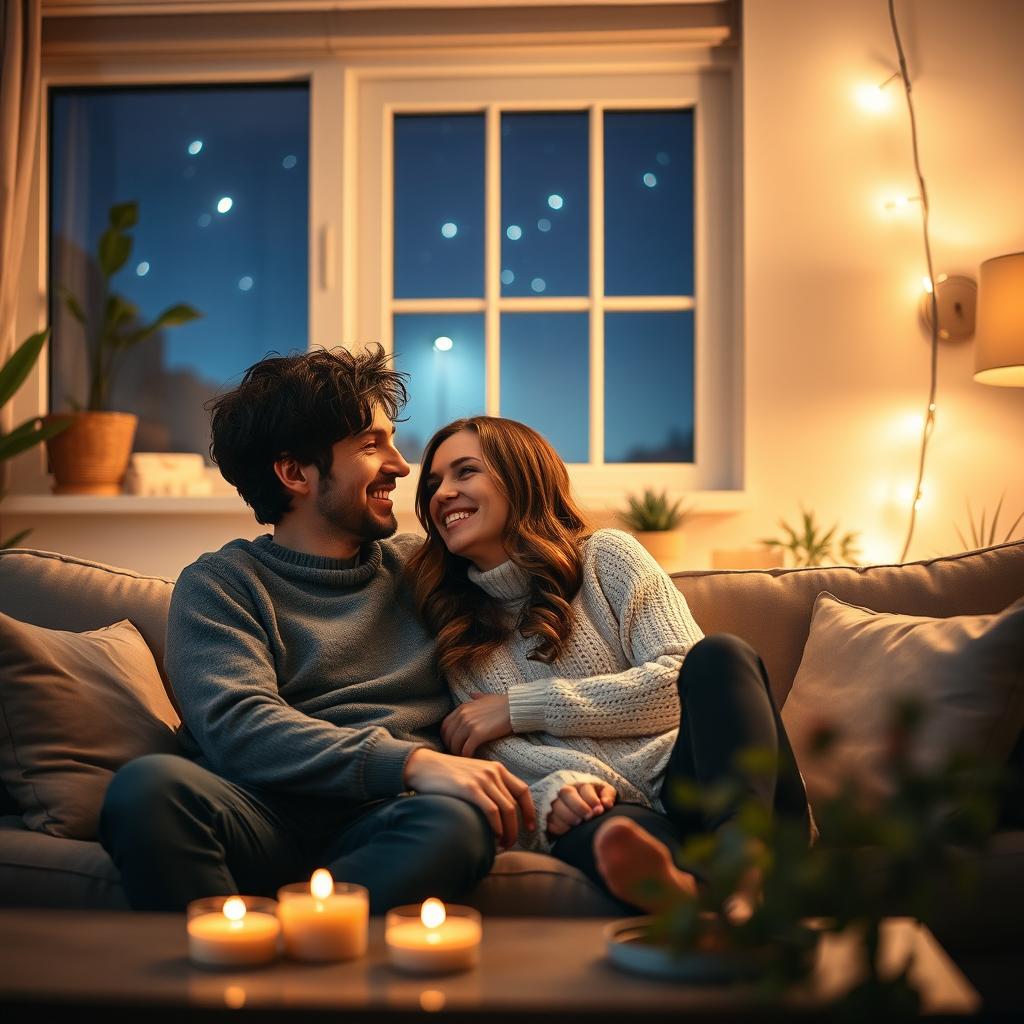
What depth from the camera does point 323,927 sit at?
1.07 m

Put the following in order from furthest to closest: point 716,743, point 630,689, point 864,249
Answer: point 864,249
point 630,689
point 716,743

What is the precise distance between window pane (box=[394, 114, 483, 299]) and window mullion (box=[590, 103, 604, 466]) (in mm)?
340

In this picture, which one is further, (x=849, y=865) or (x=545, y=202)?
(x=545, y=202)

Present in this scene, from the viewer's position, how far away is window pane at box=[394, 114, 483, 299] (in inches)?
137

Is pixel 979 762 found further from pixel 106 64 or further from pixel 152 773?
pixel 106 64

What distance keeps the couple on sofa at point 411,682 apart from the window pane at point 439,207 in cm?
136

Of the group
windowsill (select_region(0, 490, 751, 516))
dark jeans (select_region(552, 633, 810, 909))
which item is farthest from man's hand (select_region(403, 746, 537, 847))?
windowsill (select_region(0, 490, 751, 516))

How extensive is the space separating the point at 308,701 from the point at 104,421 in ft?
5.80

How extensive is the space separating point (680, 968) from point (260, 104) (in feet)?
10.2

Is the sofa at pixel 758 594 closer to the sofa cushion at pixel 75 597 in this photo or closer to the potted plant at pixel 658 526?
the sofa cushion at pixel 75 597

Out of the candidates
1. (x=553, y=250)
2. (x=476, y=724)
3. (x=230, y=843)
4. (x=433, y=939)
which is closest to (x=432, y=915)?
(x=433, y=939)

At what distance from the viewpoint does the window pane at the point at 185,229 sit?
3502 mm

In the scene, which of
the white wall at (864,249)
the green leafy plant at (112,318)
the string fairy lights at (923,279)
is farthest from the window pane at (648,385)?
the green leafy plant at (112,318)

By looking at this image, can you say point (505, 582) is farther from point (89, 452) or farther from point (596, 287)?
point (89, 452)
